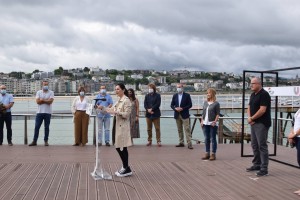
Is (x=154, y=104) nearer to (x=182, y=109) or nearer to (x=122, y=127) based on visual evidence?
(x=182, y=109)

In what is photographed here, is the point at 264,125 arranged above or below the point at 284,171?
above

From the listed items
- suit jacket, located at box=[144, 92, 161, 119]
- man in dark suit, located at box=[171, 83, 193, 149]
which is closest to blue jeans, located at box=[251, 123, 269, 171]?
man in dark suit, located at box=[171, 83, 193, 149]

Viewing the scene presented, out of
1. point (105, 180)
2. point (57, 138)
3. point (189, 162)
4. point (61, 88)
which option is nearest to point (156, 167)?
point (189, 162)

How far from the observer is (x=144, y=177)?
26.8 ft

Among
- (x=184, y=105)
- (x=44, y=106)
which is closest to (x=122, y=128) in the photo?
(x=184, y=105)

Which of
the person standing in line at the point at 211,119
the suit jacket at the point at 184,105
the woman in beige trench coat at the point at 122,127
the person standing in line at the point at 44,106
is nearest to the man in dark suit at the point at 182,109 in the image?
the suit jacket at the point at 184,105

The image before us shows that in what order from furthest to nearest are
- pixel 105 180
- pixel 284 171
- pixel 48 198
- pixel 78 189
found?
pixel 284 171 → pixel 105 180 → pixel 78 189 → pixel 48 198

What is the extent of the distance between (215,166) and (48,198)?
4226 mm

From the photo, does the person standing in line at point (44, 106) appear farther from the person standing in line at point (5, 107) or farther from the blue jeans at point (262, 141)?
the blue jeans at point (262, 141)

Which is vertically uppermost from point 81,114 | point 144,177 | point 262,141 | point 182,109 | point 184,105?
point 184,105

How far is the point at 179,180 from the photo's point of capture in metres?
7.92

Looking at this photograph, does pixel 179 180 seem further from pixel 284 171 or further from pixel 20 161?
pixel 20 161

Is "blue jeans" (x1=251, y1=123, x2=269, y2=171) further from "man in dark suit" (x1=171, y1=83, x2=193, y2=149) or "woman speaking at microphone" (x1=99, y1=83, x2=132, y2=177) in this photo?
"man in dark suit" (x1=171, y1=83, x2=193, y2=149)

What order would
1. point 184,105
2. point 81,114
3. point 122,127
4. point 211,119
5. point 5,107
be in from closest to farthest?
point 122,127
point 211,119
point 184,105
point 5,107
point 81,114
